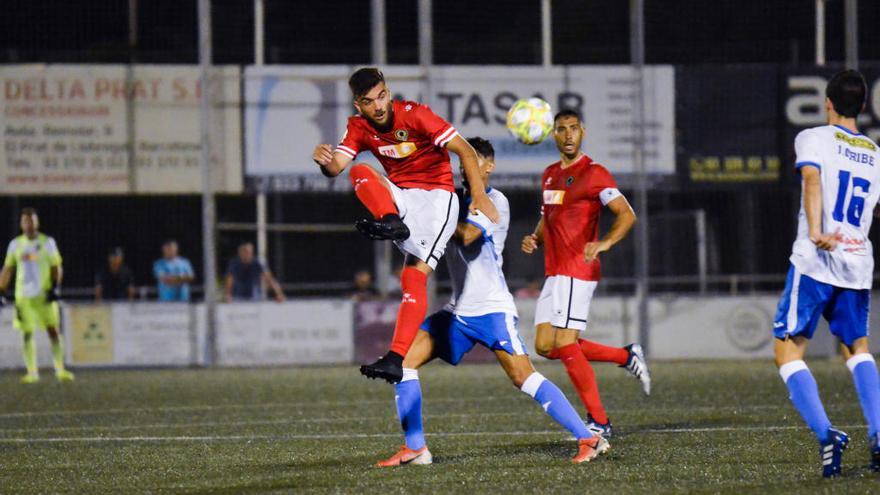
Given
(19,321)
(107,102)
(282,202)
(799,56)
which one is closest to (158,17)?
(107,102)

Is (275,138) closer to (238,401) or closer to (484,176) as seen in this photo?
(238,401)

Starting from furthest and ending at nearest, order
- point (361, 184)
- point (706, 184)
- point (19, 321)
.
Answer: point (706, 184) → point (19, 321) → point (361, 184)

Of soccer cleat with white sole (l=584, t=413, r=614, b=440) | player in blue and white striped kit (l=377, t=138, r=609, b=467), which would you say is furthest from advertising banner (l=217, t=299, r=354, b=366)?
player in blue and white striped kit (l=377, t=138, r=609, b=467)

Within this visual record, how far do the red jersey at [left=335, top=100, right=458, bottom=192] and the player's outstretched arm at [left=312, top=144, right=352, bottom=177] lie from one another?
56mm

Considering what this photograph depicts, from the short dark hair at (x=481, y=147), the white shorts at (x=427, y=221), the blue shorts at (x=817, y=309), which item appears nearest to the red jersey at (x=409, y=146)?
the white shorts at (x=427, y=221)

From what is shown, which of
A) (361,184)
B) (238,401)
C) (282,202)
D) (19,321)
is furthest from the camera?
(282,202)

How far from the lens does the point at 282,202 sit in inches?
946

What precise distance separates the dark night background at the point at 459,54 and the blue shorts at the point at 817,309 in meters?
14.1

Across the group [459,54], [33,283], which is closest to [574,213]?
[33,283]

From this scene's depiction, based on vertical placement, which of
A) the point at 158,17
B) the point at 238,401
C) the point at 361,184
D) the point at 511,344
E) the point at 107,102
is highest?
the point at 158,17

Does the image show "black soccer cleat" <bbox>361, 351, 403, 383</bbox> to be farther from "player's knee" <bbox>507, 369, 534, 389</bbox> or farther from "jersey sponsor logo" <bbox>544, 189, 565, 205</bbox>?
"jersey sponsor logo" <bbox>544, 189, 565, 205</bbox>

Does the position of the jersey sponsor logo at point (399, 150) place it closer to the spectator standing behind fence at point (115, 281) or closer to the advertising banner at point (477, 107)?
the advertising banner at point (477, 107)

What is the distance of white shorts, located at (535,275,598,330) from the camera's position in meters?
8.69

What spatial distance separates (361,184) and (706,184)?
1495 centimetres
